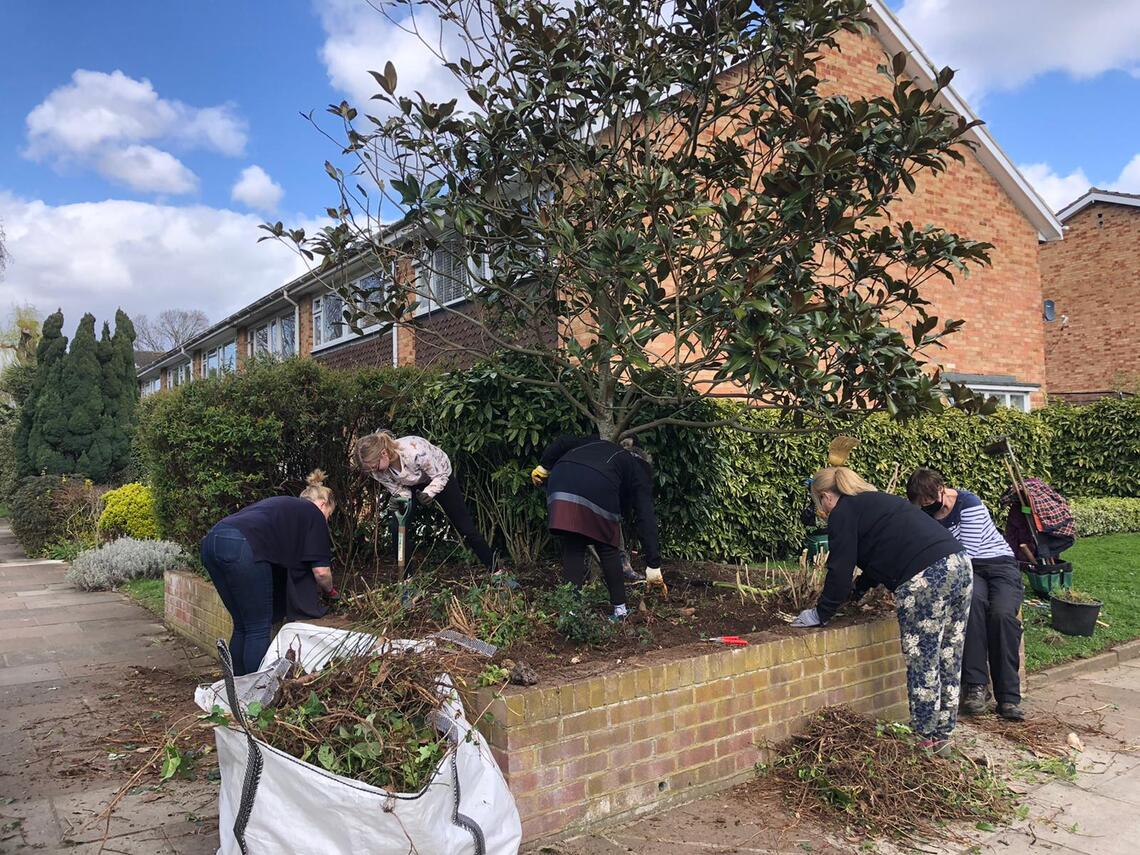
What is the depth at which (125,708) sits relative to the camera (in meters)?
5.70

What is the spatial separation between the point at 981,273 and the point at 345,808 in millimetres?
16693

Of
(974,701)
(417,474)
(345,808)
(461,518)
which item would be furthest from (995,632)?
(345,808)

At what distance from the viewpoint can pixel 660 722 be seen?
4004mm

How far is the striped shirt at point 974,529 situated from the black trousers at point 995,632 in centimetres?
8

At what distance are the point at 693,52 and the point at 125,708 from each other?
5.90 m

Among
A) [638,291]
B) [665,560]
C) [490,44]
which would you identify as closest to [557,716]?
[638,291]

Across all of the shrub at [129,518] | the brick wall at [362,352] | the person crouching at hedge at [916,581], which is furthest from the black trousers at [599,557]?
the shrub at [129,518]

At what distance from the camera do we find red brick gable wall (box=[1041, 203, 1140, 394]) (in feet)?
73.9

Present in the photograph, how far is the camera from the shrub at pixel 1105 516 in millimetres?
12758

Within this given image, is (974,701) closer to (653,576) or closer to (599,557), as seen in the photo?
(653,576)

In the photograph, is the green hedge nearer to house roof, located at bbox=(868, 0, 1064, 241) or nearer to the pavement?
house roof, located at bbox=(868, 0, 1064, 241)

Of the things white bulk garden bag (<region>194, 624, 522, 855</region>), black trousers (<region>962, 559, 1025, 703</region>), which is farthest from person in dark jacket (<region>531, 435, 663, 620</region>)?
black trousers (<region>962, 559, 1025, 703</region>)

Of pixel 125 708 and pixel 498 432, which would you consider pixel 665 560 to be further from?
pixel 125 708

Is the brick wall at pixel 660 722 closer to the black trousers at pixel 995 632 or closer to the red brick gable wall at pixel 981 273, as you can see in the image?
the black trousers at pixel 995 632
